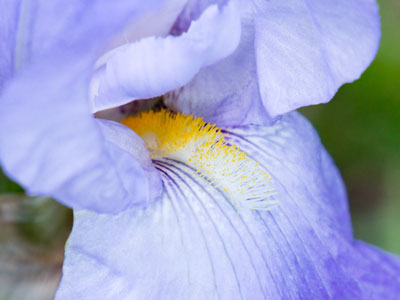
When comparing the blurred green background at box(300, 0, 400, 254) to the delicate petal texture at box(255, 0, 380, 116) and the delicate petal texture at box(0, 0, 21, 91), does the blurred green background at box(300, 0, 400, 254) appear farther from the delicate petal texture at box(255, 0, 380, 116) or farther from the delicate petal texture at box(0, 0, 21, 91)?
the delicate petal texture at box(0, 0, 21, 91)

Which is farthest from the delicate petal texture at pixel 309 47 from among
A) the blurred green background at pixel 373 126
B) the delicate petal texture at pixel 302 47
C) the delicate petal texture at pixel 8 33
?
the blurred green background at pixel 373 126

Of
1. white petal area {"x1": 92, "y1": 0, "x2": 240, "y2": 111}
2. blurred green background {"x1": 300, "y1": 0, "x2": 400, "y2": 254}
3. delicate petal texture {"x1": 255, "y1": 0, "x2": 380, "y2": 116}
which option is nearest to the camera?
white petal area {"x1": 92, "y1": 0, "x2": 240, "y2": 111}

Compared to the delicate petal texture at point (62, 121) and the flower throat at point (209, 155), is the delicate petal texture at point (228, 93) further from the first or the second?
the delicate petal texture at point (62, 121)

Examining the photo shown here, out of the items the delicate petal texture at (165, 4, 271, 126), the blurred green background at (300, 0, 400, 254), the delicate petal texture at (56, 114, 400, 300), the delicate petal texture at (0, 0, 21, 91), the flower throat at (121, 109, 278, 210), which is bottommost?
the blurred green background at (300, 0, 400, 254)

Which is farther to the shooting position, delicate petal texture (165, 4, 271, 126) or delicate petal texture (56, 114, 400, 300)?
delicate petal texture (165, 4, 271, 126)

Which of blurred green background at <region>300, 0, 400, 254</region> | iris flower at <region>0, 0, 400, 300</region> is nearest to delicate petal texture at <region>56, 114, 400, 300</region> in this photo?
iris flower at <region>0, 0, 400, 300</region>

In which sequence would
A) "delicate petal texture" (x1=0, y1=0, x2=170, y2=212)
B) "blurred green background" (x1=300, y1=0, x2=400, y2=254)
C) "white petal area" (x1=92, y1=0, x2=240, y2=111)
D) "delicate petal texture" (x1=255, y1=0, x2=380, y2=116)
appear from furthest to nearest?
1. "blurred green background" (x1=300, y1=0, x2=400, y2=254)
2. "delicate petal texture" (x1=255, y1=0, x2=380, y2=116)
3. "white petal area" (x1=92, y1=0, x2=240, y2=111)
4. "delicate petal texture" (x1=0, y1=0, x2=170, y2=212)

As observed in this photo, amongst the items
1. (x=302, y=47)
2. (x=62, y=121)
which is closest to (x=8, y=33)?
(x=62, y=121)
